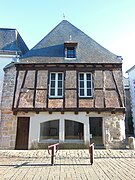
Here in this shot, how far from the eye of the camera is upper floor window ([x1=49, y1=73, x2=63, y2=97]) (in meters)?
9.11

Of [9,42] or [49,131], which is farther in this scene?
[9,42]

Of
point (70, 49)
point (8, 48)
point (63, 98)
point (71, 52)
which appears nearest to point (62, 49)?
point (70, 49)

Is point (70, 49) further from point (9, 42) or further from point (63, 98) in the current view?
point (9, 42)

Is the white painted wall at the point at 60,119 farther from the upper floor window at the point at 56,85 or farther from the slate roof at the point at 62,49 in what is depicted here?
the slate roof at the point at 62,49

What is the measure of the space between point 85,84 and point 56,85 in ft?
5.47

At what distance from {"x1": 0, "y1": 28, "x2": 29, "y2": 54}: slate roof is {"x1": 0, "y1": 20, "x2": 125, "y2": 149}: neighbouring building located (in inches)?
68.2

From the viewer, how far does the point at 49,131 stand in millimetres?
9758

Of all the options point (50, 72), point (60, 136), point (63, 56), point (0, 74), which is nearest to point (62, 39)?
point (63, 56)

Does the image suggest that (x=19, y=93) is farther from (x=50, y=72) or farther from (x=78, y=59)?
(x=78, y=59)

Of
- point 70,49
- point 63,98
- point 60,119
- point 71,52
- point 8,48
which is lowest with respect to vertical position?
point 60,119

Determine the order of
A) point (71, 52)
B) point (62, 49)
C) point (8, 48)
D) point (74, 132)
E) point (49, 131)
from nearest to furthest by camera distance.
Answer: point (74, 132), point (49, 131), point (71, 52), point (62, 49), point (8, 48)

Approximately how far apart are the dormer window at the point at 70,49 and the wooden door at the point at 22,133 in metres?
4.48

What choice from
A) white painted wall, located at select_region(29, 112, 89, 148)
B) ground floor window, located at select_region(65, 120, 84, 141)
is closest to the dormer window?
white painted wall, located at select_region(29, 112, 89, 148)

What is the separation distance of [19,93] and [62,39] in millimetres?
4709
